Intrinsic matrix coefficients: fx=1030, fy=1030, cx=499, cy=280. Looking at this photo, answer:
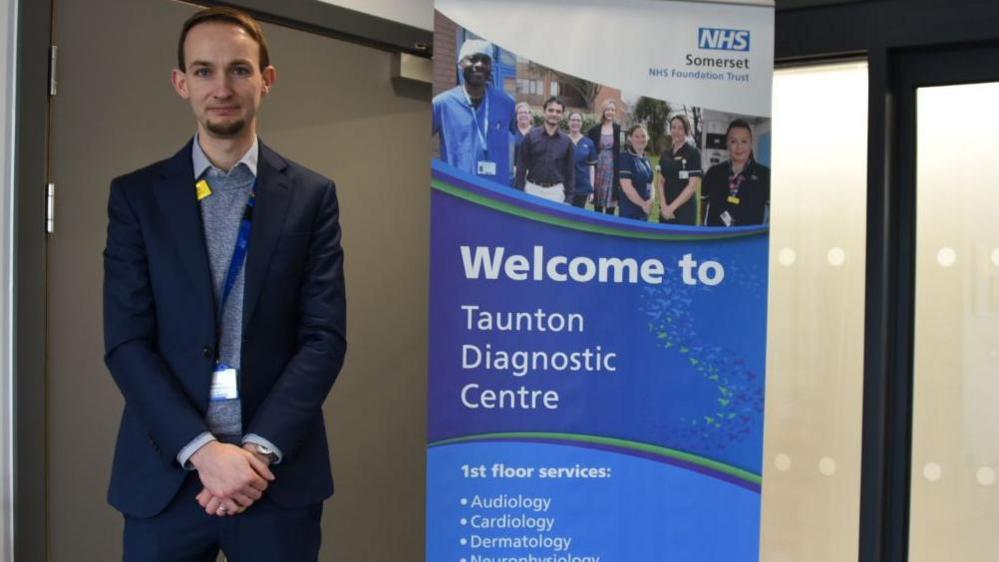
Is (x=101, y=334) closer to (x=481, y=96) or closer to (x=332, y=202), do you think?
(x=332, y=202)

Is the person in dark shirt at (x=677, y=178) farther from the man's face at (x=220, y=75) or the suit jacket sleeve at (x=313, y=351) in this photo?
the man's face at (x=220, y=75)

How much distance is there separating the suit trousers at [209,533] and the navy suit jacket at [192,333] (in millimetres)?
31

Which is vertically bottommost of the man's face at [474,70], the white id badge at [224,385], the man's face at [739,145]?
the white id badge at [224,385]

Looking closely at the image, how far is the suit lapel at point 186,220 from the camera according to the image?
2254 mm

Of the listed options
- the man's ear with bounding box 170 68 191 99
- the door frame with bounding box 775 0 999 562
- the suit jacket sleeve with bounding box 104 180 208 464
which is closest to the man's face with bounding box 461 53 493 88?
the man's ear with bounding box 170 68 191 99

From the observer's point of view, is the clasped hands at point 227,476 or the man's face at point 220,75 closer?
the clasped hands at point 227,476

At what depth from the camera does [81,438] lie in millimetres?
2863

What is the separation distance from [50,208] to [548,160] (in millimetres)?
1338

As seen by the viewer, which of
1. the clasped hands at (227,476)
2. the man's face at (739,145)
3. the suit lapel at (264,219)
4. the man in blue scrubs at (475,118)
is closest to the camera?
the clasped hands at (227,476)

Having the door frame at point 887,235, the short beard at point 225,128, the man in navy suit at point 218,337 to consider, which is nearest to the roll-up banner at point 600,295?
the man in navy suit at point 218,337

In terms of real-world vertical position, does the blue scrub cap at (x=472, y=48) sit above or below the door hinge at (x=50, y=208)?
above

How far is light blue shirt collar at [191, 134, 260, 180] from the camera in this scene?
7.69 feet

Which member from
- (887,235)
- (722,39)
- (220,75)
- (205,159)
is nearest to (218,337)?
(205,159)

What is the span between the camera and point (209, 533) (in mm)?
2242
